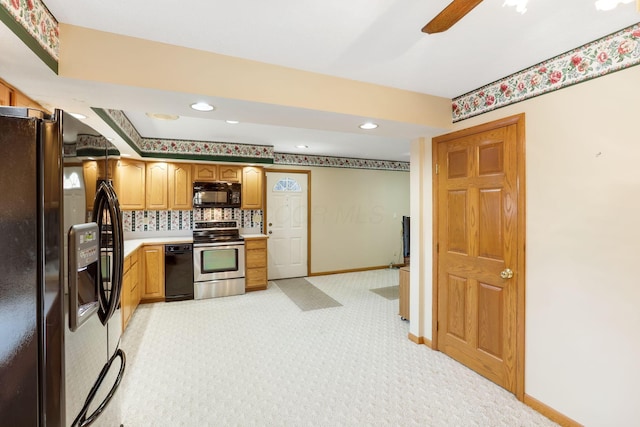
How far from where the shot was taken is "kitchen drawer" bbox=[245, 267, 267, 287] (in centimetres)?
478

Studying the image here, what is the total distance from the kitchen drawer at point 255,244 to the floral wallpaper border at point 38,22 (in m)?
3.44

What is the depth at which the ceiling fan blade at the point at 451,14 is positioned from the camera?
1.01 meters

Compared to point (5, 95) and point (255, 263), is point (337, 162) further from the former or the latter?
point (5, 95)

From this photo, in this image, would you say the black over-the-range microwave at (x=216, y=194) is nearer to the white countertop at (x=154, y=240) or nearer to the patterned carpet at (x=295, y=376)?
the white countertop at (x=154, y=240)

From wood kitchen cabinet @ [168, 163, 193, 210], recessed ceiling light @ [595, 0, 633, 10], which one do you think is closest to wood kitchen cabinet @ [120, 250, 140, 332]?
wood kitchen cabinet @ [168, 163, 193, 210]

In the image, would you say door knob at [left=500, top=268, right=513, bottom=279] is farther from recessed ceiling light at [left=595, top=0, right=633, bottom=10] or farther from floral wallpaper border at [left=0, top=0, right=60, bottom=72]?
floral wallpaper border at [left=0, top=0, right=60, bottom=72]

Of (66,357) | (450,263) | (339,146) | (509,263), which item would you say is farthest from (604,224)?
(339,146)

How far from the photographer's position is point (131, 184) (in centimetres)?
432

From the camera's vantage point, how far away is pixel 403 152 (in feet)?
17.8

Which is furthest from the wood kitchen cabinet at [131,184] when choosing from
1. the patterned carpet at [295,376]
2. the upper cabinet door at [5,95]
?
the upper cabinet door at [5,95]

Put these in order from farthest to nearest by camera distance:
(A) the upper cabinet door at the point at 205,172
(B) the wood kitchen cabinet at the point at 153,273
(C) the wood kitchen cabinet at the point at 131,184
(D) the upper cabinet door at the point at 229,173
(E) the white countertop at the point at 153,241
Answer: (D) the upper cabinet door at the point at 229,173
(A) the upper cabinet door at the point at 205,172
(C) the wood kitchen cabinet at the point at 131,184
(B) the wood kitchen cabinet at the point at 153,273
(E) the white countertop at the point at 153,241

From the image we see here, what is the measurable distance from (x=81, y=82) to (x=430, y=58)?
81.7 inches

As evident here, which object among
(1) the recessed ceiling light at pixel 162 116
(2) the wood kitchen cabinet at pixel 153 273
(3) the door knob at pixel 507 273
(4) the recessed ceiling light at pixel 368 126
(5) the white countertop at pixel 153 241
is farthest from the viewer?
(2) the wood kitchen cabinet at pixel 153 273

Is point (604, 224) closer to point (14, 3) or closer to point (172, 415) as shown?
point (172, 415)
